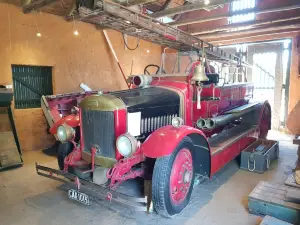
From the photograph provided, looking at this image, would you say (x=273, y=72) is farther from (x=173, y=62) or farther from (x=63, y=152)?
(x=63, y=152)

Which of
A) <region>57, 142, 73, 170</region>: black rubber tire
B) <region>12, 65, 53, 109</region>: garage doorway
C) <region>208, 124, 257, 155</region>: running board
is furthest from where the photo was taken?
<region>12, 65, 53, 109</region>: garage doorway

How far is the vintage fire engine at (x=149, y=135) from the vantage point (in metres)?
2.41

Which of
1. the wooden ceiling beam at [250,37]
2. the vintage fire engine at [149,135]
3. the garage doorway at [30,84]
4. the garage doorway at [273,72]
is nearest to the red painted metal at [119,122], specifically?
the vintage fire engine at [149,135]

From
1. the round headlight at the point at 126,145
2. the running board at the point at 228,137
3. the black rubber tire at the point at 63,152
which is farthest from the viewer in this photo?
the running board at the point at 228,137

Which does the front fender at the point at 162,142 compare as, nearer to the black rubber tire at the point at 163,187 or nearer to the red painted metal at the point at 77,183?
the black rubber tire at the point at 163,187

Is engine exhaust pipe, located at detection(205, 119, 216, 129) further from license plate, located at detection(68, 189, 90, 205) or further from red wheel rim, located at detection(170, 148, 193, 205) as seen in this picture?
license plate, located at detection(68, 189, 90, 205)

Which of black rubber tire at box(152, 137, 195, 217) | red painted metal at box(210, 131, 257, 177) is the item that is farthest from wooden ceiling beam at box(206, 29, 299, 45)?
black rubber tire at box(152, 137, 195, 217)

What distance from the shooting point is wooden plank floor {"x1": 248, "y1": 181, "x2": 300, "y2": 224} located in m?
2.38

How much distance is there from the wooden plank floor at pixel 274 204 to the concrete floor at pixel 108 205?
121mm

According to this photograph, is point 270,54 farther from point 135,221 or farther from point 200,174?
point 135,221

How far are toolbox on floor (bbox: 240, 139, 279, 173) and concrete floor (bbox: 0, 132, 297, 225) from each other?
5.3 inches

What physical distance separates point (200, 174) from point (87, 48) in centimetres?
459

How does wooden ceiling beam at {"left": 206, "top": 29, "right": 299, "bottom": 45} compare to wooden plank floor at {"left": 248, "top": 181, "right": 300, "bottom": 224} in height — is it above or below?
above

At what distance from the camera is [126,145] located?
2.34m
